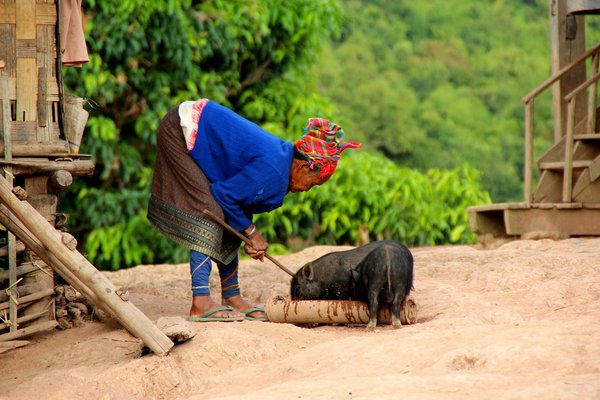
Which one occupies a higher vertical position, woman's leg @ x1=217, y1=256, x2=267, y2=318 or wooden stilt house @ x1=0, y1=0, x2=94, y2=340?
wooden stilt house @ x1=0, y1=0, x2=94, y2=340

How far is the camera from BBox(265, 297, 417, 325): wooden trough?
251 inches

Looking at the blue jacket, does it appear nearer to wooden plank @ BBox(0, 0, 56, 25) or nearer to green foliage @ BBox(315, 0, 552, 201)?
wooden plank @ BBox(0, 0, 56, 25)

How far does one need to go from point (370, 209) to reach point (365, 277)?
21.1 feet

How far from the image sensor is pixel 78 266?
569 cm

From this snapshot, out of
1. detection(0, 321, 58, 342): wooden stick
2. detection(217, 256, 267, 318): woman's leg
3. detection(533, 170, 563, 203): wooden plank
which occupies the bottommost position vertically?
detection(0, 321, 58, 342): wooden stick

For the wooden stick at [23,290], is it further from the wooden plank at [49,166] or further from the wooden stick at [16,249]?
the wooden plank at [49,166]

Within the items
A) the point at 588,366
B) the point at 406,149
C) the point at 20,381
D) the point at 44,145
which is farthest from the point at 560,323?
the point at 406,149

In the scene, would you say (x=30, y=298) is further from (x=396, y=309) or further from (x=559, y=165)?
(x=559, y=165)

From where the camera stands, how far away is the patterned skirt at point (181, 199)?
6.31 meters

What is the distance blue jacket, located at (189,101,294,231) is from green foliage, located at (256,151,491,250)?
588cm

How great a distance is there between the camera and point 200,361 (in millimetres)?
5574

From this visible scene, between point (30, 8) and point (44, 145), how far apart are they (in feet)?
3.06

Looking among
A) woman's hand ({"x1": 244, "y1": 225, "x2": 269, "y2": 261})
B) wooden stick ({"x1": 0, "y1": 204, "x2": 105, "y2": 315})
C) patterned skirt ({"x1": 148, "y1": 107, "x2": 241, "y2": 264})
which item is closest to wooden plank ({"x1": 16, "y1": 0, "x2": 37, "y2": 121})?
wooden stick ({"x1": 0, "y1": 204, "x2": 105, "y2": 315})

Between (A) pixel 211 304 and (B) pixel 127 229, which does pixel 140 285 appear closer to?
(A) pixel 211 304
